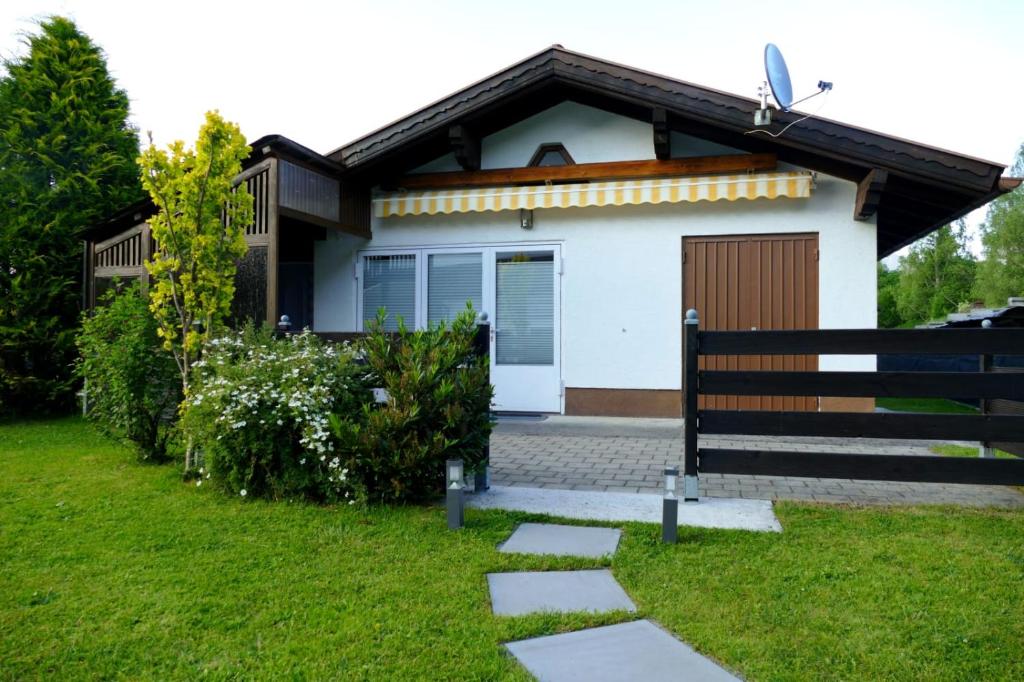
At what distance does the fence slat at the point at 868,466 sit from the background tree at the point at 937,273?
41.1m

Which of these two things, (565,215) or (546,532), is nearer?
(546,532)

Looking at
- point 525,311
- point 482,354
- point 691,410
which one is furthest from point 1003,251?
point 482,354

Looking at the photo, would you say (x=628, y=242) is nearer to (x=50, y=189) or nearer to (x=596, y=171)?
(x=596, y=171)

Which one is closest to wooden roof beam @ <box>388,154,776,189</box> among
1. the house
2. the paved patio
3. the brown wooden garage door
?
the house

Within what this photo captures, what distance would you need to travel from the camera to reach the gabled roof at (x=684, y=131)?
305 inches

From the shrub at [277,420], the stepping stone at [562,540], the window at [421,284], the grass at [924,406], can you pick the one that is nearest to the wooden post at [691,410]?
the stepping stone at [562,540]

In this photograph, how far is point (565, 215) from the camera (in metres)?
9.82

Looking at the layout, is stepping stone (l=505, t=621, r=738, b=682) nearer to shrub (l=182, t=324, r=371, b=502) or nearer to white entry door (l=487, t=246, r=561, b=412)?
shrub (l=182, t=324, r=371, b=502)

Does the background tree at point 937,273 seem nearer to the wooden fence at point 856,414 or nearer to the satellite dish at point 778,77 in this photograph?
the satellite dish at point 778,77

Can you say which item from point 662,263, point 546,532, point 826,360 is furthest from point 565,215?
point 546,532

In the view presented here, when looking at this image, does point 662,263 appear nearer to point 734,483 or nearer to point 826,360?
point 826,360

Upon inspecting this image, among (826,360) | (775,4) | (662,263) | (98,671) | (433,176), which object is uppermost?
(775,4)

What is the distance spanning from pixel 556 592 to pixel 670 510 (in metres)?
0.97

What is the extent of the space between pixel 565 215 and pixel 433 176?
203 centimetres
